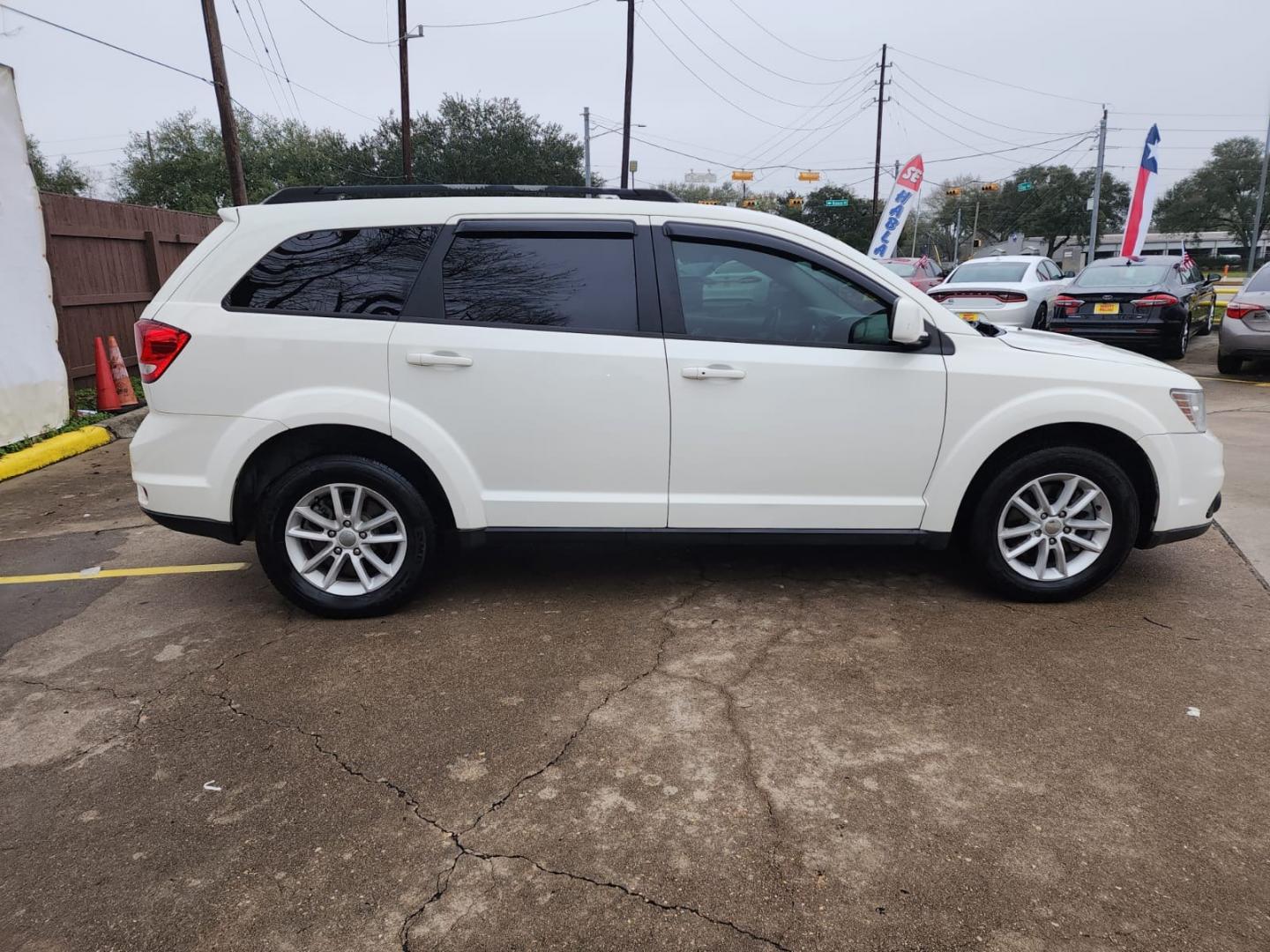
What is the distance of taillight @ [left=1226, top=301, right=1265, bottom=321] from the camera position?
10.5 m

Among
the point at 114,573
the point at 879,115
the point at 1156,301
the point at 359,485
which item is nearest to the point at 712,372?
the point at 359,485

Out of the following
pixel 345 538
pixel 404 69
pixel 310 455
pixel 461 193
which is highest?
pixel 404 69

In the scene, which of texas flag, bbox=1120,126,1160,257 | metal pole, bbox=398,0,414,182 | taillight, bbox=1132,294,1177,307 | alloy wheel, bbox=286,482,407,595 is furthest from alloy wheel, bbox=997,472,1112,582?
metal pole, bbox=398,0,414,182

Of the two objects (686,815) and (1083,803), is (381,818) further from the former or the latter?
(1083,803)

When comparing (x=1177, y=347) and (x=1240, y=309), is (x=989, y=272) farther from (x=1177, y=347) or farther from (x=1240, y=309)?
(x=1240, y=309)

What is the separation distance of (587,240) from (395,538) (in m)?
1.61

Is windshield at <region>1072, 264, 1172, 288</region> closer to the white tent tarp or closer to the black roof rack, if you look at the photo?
the black roof rack

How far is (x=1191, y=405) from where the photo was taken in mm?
3994

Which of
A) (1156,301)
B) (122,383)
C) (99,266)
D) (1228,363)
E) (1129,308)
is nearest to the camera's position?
(122,383)

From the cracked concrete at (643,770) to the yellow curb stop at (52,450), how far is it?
10.2ft

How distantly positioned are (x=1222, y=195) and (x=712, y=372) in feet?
253

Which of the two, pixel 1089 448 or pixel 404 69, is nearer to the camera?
pixel 1089 448

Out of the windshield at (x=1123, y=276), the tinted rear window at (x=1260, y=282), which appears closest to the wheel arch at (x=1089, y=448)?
the tinted rear window at (x=1260, y=282)

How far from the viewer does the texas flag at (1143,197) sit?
1980 centimetres
